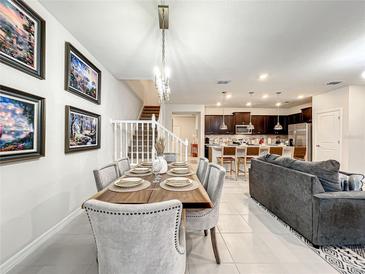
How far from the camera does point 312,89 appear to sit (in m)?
5.79

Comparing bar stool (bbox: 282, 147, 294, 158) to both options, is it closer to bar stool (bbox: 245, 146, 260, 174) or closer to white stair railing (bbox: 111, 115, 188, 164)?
bar stool (bbox: 245, 146, 260, 174)

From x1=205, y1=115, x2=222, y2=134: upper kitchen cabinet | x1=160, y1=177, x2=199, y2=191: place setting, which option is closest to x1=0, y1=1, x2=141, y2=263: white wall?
x1=160, y1=177, x2=199, y2=191: place setting

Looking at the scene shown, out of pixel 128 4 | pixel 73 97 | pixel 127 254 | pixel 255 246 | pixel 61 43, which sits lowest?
pixel 255 246

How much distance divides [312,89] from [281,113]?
3729 mm

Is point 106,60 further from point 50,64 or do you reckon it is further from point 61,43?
point 50,64

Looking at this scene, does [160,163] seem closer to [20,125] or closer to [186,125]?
[20,125]

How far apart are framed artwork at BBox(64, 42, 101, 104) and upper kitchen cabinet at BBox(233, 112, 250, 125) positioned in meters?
6.71

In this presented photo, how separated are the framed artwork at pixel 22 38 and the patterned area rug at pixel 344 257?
3523 millimetres

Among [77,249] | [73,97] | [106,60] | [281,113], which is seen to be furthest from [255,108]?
[77,249]

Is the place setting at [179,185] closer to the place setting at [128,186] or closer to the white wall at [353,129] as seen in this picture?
the place setting at [128,186]

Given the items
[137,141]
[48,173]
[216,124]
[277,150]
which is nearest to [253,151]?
[277,150]

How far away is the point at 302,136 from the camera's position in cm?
748

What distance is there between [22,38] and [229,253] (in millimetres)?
2980

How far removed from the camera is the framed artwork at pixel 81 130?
2.65 m
